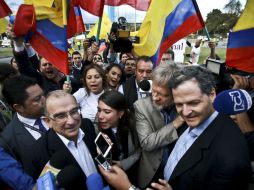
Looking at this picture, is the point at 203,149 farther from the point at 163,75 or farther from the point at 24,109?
the point at 24,109

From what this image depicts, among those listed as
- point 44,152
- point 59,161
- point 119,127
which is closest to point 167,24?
point 119,127

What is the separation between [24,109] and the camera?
224 centimetres

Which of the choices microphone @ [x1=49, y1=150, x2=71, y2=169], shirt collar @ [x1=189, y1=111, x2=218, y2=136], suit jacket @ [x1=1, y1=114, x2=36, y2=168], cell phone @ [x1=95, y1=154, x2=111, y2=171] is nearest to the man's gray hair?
shirt collar @ [x1=189, y1=111, x2=218, y2=136]

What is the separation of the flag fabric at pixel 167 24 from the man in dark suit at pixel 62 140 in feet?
6.26

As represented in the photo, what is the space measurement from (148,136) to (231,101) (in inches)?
34.8

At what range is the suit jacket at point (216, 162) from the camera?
1330 millimetres

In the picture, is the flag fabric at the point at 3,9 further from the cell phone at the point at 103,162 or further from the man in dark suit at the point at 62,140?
the cell phone at the point at 103,162

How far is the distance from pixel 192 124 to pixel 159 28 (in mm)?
2199

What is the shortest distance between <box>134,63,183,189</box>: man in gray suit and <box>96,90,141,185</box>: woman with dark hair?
0.31ft

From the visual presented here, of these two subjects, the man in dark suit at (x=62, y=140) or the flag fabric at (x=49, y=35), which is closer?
the man in dark suit at (x=62, y=140)

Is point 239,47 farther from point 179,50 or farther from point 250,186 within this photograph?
point 179,50

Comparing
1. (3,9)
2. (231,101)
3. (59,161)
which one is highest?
(3,9)

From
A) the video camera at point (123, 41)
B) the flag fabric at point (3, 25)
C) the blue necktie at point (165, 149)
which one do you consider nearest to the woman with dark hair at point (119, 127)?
the blue necktie at point (165, 149)

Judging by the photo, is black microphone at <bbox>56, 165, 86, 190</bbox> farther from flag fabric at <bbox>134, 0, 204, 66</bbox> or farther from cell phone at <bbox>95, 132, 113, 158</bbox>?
flag fabric at <bbox>134, 0, 204, 66</bbox>
